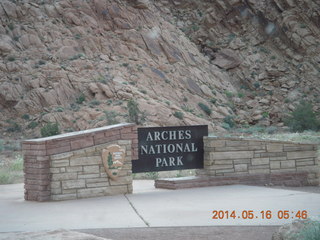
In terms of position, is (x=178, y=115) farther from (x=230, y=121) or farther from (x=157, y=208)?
(x=157, y=208)

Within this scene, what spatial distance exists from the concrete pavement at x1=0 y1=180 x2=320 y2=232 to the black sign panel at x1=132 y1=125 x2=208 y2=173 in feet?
2.22

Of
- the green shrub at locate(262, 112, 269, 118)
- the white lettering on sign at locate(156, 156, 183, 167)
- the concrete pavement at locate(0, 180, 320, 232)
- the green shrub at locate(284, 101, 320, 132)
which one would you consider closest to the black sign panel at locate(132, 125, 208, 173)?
the white lettering on sign at locate(156, 156, 183, 167)

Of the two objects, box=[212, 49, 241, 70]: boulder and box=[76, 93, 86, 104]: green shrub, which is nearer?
box=[76, 93, 86, 104]: green shrub

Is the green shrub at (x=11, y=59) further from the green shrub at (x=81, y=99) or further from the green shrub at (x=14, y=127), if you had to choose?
the green shrub at (x=81, y=99)

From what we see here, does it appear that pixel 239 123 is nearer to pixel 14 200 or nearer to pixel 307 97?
pixel 307 97

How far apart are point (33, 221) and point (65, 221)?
0.55 meters

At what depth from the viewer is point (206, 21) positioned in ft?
161

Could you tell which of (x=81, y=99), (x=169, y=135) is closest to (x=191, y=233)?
(x=169, y=135)

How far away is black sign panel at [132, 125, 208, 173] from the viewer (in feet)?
39.0

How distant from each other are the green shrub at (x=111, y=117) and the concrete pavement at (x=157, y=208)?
63.1 feet

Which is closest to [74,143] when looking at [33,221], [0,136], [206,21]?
[33,221]

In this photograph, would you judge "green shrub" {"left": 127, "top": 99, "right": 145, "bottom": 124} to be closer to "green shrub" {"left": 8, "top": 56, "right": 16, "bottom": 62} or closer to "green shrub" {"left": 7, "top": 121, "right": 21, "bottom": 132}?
"green shrub" {"left": 7, "top": 121, "right": 21, "bottom": 132}

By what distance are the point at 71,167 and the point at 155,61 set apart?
3095 cm

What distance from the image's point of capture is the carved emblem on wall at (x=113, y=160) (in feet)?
35.8
